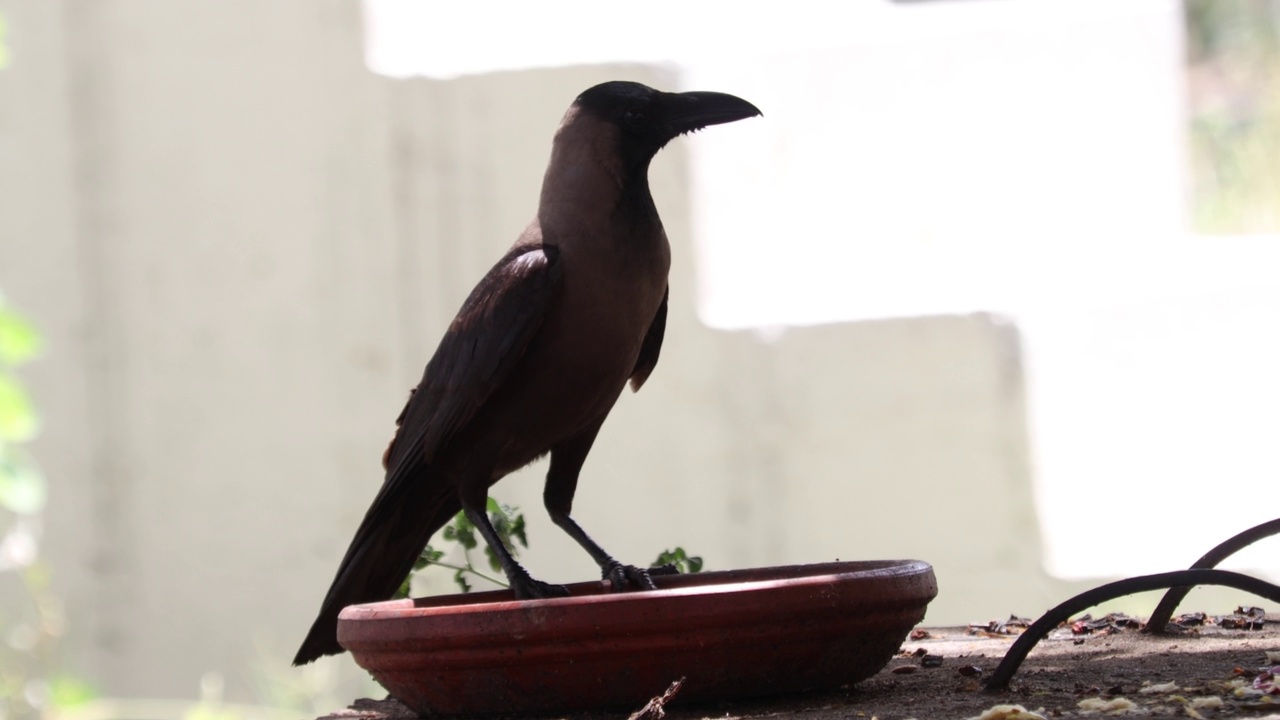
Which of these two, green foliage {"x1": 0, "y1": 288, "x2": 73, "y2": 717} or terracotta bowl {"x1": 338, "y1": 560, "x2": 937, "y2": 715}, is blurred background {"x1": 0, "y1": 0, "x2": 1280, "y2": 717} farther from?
terracotta bowl {"x1": 338, "y1": 560, "x2": 937, "y2": 715}

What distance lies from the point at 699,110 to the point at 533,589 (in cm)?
107

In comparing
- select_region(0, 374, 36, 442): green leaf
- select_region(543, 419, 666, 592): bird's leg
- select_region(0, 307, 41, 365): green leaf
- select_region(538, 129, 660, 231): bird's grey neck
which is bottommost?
select_region(543, 419, 666, 592): bird's leg

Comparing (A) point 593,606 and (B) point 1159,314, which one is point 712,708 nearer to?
Result: (A) point 593,606

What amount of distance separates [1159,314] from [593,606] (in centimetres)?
346

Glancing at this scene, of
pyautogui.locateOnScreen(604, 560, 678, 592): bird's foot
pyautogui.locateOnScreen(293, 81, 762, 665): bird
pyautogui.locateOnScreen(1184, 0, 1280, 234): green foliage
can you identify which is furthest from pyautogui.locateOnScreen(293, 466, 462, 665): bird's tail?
pyautogui.locateOnScreen(1184, 0, 1280, 234): green foliage

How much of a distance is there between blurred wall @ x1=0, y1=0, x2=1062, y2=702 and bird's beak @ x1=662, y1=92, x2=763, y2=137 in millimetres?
2122

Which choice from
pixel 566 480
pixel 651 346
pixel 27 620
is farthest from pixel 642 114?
pixel 27 620

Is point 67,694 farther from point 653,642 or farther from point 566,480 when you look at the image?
point 653,642

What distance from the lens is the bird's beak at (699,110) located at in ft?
10.3

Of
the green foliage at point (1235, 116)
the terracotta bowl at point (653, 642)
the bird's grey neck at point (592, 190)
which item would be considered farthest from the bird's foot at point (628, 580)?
the green foliage at point (1235, 116)

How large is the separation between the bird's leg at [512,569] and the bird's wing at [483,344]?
147 mm

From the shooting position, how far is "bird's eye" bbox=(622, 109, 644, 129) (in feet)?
10.4

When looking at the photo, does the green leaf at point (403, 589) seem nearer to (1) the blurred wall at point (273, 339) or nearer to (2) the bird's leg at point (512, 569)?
(2) the bird's leg at point (512, 569)

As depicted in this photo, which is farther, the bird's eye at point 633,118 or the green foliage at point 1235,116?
the green foliage at point 1235,116
